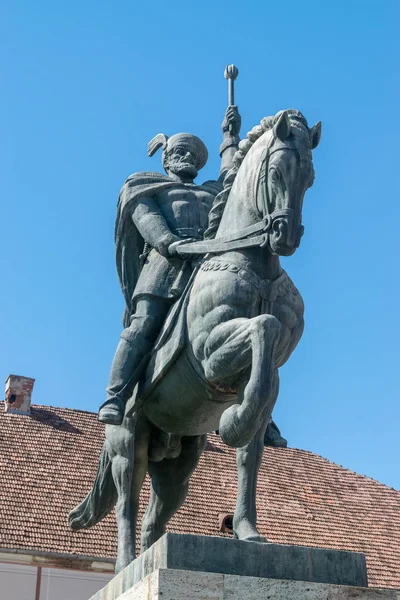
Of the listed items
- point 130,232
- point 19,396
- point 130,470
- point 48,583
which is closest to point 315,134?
point 130,232

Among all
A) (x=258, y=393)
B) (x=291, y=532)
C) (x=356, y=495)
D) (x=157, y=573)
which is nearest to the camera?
(x=157, y=573)

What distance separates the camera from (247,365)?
20.6ft

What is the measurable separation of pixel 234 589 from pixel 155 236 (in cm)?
294

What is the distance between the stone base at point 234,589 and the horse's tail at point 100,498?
2.25 meters

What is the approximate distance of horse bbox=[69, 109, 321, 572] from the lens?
20.2ft

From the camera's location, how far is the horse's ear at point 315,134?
6.66 m

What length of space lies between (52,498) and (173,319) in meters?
13.2

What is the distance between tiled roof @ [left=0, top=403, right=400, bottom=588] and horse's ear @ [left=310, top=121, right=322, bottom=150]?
12.8m

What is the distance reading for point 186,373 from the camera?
695 centimetres

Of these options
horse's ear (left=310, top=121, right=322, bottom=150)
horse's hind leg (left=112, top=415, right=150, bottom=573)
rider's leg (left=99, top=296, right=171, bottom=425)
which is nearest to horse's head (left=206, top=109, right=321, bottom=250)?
horse's ear (left=310, top=121, right=322, bottom=150)

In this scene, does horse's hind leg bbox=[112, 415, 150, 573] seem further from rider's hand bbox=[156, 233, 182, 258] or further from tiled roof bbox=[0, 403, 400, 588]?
tiled roof bbox=[0, 403, 400, 588]

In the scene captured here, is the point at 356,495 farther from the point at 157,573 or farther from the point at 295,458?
the point at 157,573

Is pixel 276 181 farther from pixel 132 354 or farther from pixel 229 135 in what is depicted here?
pixel 229 135

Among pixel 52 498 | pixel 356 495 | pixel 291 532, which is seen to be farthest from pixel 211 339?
pixel 356 495
